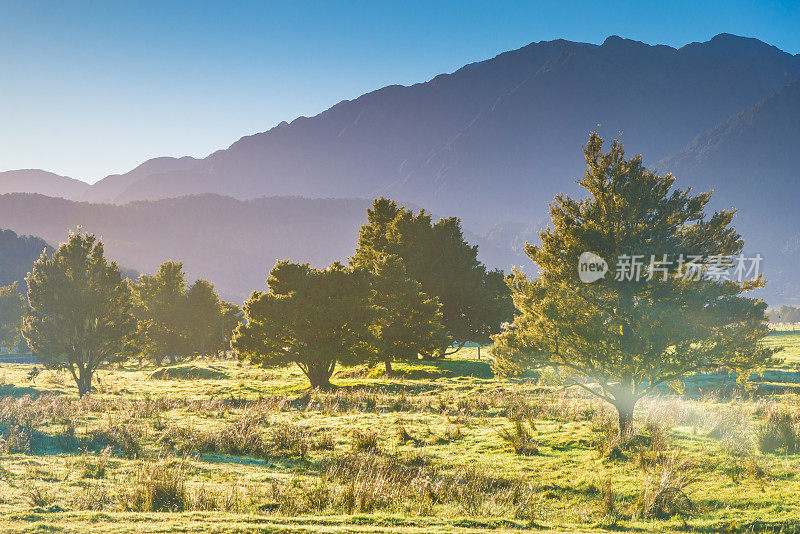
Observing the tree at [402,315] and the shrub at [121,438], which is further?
the tree at [402,315]

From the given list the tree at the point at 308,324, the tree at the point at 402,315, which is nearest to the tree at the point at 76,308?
the tree at the point at 308,324

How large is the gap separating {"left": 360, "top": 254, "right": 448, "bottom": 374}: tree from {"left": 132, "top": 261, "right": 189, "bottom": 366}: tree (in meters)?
37.7

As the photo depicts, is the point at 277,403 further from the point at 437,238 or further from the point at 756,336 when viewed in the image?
the point at 437,238

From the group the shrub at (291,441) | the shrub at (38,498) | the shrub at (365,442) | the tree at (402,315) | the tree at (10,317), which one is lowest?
the tree at (10,317)

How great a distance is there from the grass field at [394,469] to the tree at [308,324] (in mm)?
8756

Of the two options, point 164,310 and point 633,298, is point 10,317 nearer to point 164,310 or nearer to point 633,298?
point 164,310

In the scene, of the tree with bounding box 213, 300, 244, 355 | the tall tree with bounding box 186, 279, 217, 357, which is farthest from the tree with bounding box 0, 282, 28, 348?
the tall tree with bounding box 186, 279, 217, 357

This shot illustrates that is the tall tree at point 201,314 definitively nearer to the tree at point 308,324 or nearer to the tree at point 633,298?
the tree at point 308,324

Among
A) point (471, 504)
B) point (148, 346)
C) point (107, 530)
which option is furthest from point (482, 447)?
point (148, 346)

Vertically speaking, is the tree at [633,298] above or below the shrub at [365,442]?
above

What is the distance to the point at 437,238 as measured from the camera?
182ft

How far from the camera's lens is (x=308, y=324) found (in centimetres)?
3375

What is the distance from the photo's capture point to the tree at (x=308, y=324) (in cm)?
3347

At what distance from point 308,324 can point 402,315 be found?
1088 centimetres
